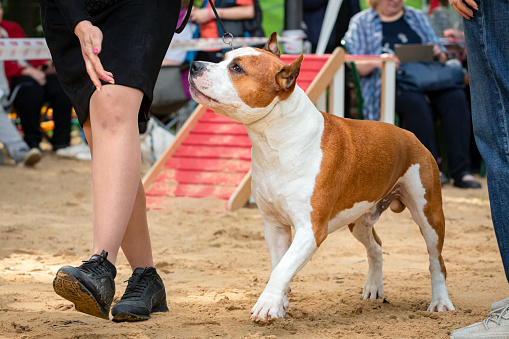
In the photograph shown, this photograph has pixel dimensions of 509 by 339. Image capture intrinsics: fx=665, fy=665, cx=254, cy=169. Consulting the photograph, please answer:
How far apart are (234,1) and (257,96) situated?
15.7 feet

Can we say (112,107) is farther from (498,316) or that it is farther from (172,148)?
(172,148)

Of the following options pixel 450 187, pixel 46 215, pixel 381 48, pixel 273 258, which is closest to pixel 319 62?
pixel 381 48

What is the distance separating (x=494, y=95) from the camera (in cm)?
255

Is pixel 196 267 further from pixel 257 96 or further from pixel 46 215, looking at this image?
pixel 46 215

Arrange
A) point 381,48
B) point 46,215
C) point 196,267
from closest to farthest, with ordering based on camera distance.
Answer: point 196,267 → point 46,215 → point 381,48

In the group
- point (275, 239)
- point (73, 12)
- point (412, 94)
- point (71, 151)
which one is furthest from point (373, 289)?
point (71, 151)

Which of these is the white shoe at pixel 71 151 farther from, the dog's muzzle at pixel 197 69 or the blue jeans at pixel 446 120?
the dog's muzzle at pixel 197 69

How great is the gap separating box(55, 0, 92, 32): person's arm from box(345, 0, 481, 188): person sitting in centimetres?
489

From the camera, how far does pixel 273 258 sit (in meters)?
2.97

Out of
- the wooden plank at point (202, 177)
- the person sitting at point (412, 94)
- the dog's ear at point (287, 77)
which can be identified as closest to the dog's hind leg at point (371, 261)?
the dog's ear at point (287, 77)

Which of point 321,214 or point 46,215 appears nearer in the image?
point 321,214

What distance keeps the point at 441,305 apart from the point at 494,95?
107cm

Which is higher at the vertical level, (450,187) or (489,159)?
(489,159)

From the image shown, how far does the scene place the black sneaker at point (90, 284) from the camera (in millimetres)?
2389
